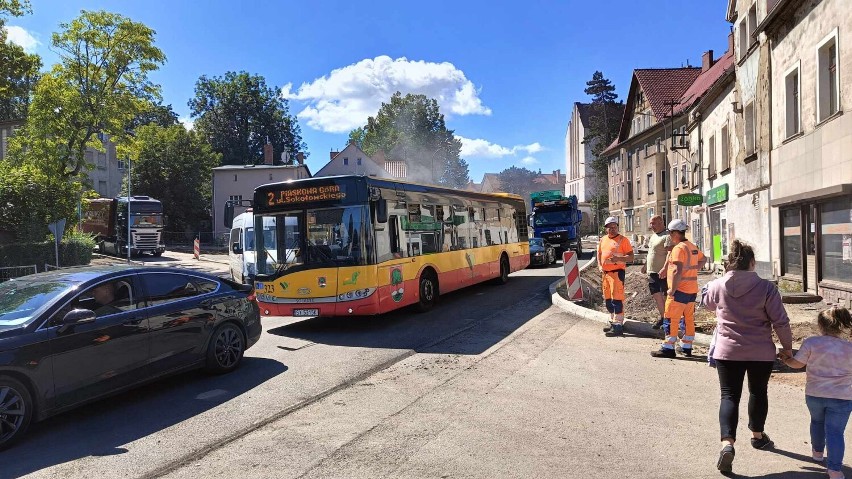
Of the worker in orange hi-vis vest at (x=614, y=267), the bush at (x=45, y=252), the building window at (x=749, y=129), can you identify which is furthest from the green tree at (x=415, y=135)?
the worker in orange hi-vis vest at (x=614, y=267)

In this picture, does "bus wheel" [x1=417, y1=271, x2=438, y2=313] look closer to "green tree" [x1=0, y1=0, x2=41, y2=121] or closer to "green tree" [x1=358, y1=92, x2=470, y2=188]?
"green tree" [x1=0, y1=0, x2=41, y2=121]

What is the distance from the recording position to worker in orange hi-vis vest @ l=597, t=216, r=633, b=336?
8586 millimetres

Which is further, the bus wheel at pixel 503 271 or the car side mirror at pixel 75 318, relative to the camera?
the bus wheel at pixel 503 271

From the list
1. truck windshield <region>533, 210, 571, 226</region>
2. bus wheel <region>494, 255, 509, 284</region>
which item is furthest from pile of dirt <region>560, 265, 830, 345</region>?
truck windshield <region>533, 210, 571, 226</region>

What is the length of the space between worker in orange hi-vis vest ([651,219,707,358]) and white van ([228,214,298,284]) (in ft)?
19.7

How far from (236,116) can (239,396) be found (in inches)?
3023

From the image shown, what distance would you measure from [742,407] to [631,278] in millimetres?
9429

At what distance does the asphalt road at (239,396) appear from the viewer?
4.43m

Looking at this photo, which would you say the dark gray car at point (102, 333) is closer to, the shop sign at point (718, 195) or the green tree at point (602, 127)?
the shop sign at point (718, 195)

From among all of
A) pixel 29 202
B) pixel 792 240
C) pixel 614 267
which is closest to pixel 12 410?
pixel 614 267

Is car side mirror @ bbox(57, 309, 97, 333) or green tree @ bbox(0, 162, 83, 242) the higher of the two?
green tree @ bbox(0, 162, 83, 242)

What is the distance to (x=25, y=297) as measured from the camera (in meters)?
5.42

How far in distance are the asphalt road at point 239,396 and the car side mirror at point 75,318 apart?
0.97 metres

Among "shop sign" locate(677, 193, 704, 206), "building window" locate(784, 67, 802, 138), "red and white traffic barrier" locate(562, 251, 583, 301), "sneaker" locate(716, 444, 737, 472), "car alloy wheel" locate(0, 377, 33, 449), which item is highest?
"building window" locate(784, 67, 802, 138)
